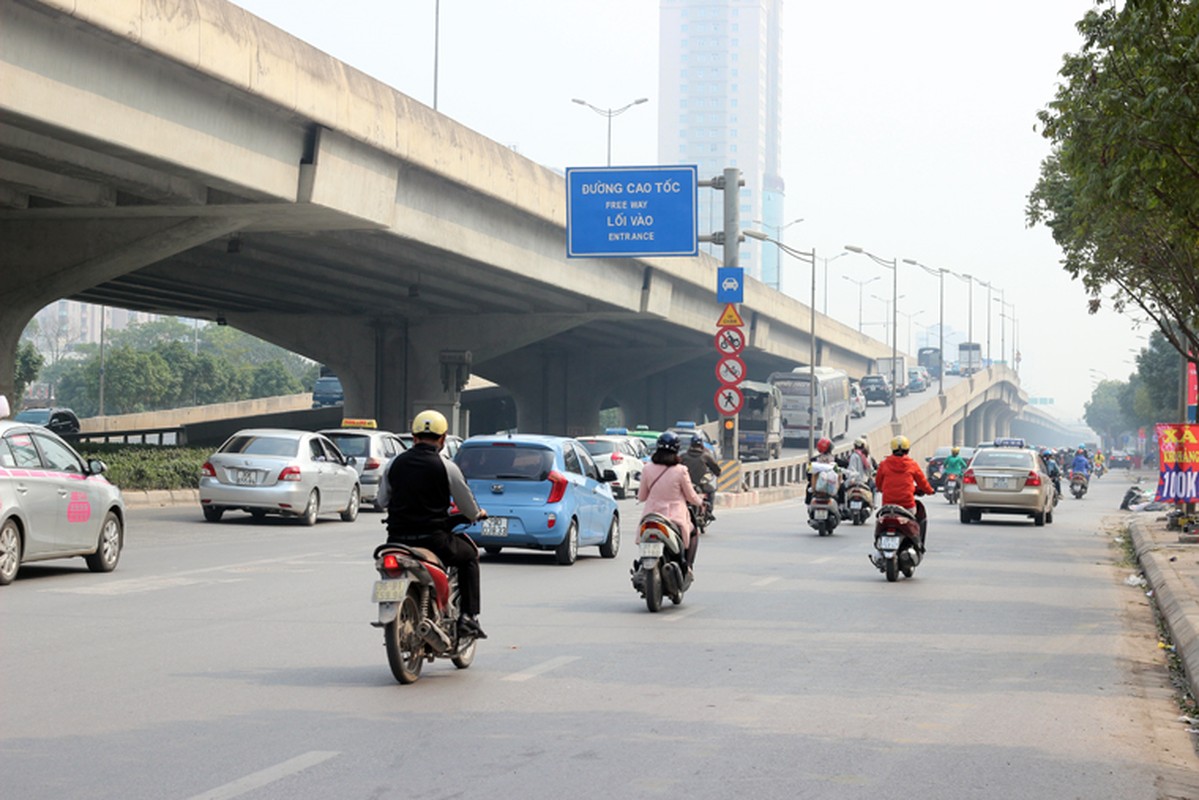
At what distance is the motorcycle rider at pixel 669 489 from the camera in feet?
48.8

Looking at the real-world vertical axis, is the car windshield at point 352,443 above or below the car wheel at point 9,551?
above

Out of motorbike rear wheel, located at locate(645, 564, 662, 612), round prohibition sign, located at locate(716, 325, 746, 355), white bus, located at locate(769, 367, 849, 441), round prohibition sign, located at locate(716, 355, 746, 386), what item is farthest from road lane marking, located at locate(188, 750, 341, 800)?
white bus, located at locate(769, 367, 849, 441)

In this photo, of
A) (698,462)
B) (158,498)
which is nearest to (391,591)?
(698,462)

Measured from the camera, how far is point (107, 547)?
56.8 ft

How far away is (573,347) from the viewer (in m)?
74.5

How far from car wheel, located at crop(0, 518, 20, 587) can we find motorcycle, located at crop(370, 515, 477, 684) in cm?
672

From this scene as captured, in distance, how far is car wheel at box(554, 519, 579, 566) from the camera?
19.8m

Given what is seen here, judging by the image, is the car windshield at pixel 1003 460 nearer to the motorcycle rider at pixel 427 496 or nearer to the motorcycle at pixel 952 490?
the motorcycle at pixel 952 490

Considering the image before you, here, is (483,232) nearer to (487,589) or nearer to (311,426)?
(487,589)

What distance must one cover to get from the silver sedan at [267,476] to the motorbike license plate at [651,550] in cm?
1309

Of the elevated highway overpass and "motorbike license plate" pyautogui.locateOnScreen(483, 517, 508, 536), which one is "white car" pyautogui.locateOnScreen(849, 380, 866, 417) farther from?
"motorbike license plate" pyautogui.locateOnScreen(483, 517, 508, 536)

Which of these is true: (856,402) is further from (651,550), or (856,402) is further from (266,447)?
(651,550)

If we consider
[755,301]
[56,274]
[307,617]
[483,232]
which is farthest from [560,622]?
[755,301]

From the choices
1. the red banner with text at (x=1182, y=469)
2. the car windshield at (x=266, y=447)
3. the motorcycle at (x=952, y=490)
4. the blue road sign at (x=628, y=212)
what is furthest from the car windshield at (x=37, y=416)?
the red banner with text at (x=1182, y=469)
